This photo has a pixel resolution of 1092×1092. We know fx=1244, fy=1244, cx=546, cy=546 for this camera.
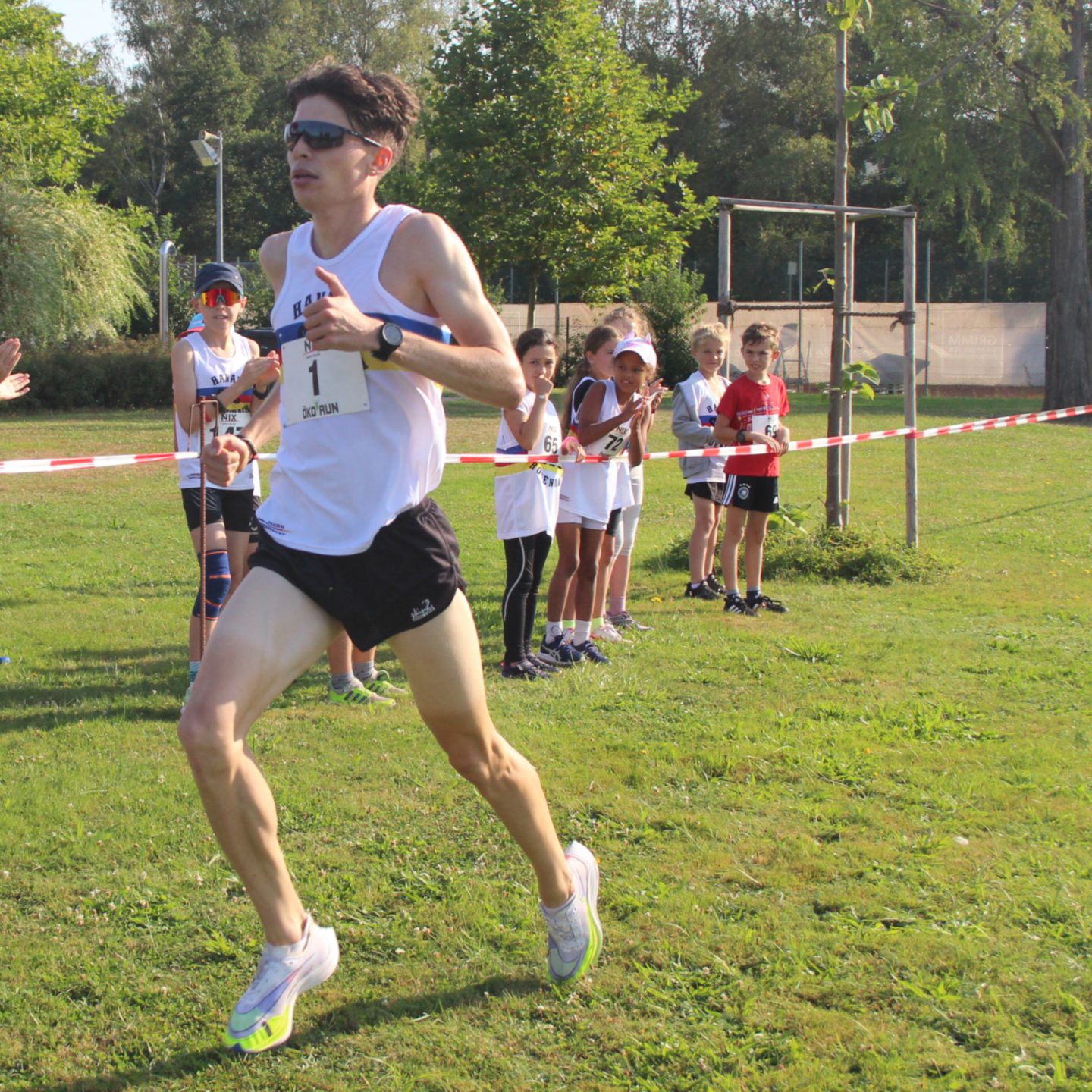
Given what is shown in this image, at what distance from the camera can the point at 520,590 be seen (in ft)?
21.8

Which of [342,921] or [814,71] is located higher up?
[814,71]

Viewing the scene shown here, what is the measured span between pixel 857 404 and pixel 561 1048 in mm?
30118

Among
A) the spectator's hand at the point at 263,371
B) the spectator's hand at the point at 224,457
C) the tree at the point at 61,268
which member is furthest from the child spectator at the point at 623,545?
the tree at the point at 61,268

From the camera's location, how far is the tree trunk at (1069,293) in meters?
31.4

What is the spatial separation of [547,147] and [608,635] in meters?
26.0

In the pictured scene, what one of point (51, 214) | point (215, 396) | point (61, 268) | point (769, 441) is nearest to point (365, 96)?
point (215, 396)

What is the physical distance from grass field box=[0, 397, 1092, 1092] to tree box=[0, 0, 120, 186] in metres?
40.5

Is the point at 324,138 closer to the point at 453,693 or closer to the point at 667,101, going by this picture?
the point at 453,693

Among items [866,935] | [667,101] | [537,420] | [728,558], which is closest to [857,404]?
[667,101]

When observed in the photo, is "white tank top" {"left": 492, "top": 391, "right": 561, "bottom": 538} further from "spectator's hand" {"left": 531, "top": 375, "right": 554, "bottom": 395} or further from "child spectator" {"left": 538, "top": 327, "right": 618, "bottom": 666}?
"child spectator" {"left": 538, "top": 327, "right": 618, "bottom": 666}

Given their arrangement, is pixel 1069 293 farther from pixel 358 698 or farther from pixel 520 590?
pixel 358 698

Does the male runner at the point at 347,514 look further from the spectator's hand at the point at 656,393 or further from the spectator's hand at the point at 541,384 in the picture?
the spectator's hand at the point at 656,393

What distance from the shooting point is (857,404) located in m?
31.7

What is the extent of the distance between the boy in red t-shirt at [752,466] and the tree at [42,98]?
3863 centimetres
